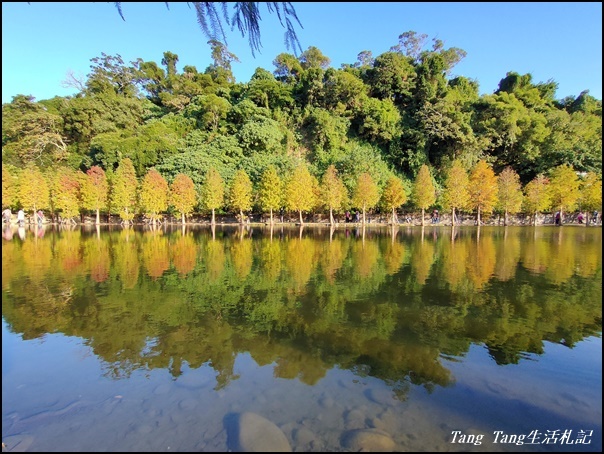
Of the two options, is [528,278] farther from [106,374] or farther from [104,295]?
[104,295]

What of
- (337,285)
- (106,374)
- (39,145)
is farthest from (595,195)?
(39,145)

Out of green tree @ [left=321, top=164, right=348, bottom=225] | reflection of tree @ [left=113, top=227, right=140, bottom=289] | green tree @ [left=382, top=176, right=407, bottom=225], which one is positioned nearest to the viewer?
reflection of tree @ [left=113, top=227, right=140, bottom=289]

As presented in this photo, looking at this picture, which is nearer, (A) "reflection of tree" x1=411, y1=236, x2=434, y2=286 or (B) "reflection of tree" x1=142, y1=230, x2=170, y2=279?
(A) "reflection of tree" x1=411, y1=236, x2=434, y2=286

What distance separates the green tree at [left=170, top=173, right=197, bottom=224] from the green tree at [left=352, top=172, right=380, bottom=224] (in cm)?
2105

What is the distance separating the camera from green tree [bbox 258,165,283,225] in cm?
4553

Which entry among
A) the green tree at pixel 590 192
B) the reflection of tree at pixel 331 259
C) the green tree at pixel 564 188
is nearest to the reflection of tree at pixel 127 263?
the reflection of tree at pixel 331 259

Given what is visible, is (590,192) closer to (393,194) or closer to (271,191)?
(393,194)

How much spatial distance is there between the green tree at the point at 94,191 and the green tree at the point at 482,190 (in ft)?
156

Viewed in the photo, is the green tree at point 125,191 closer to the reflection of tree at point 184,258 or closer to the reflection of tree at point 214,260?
the reflection of tree at point 184,258

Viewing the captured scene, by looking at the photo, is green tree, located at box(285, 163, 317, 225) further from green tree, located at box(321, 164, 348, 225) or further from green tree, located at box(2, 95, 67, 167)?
green tree, located at box(2, 95, 67, 167)

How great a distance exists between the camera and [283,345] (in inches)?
305

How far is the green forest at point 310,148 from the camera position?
4584 centimetres

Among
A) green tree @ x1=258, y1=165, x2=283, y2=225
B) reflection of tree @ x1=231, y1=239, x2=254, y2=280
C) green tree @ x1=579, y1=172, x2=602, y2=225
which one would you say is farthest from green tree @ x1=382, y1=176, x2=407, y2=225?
reflection of tree @ x1=231, y1=239, x2=254, y2=280

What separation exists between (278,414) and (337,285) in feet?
24.9
